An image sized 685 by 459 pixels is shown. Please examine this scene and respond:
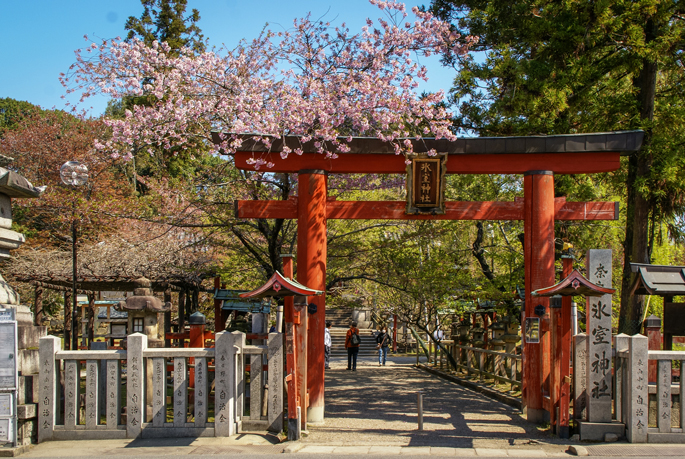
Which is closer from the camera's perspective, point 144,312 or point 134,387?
point 134,387

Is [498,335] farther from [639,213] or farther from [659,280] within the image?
[659,280]

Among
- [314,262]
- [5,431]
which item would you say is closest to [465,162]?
[314,262]

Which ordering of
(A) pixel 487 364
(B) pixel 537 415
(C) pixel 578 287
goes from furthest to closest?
(A) pixel 487 364
(B) pixel 537 415
(C) pixel 578 287

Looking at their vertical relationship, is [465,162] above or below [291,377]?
above

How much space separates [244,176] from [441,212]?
6.33 metres

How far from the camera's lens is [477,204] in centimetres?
1162

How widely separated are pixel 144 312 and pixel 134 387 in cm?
430

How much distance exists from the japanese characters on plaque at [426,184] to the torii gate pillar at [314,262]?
1750 mm

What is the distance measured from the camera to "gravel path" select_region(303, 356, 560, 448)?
30.5 feet

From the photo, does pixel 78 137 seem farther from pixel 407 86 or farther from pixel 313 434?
pixel 313 434

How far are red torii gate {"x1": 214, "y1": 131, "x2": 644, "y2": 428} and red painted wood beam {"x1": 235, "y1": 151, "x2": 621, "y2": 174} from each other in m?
0.02

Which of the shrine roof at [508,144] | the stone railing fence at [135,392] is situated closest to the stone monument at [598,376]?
the shrine roof at [508,144]

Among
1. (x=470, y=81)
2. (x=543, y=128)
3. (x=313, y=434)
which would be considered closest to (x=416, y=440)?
(x=313, y=434)

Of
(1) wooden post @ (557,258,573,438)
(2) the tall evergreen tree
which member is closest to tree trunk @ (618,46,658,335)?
(2) the tall evergreen tree
